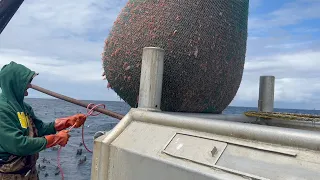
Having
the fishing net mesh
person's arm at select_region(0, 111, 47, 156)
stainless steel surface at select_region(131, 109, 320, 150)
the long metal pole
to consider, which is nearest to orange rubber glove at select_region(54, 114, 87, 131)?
the long metal pole

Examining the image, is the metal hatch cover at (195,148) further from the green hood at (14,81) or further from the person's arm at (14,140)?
the green hood at (14,81)

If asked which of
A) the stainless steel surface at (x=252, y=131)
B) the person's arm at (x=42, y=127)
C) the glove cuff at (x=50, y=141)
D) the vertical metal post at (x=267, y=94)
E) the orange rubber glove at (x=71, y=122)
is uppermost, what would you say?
the vertical metal post at (x=267, y=94)

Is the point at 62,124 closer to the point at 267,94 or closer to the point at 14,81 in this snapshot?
the point at 14,81

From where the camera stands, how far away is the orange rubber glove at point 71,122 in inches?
151

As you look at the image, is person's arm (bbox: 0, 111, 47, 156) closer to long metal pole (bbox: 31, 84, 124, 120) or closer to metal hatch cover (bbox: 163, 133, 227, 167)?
long metal pole (bbox: 31, 84, 124, 120)

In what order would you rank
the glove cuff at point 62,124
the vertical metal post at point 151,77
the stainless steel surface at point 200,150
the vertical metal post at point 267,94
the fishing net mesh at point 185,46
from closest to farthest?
the stainless steel surface at point 200,150 < the vertical metal post at point 151,77 < the fishing net mesh at point 185,46 < the vertical metal post at point 267,94 < the glove cuff at point 62,124

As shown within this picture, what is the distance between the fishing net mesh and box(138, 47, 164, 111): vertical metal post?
0.25m

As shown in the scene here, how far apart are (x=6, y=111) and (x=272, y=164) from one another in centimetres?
254

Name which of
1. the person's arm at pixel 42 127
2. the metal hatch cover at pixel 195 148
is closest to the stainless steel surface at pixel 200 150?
the metal hatch cover at pixel 195 148

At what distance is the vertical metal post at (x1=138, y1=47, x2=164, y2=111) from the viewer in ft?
9.18

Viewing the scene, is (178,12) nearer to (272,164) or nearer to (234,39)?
(234,39)

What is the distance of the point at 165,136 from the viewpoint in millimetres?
2328

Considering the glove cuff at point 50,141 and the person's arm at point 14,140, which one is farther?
the glove cuff at point 50,141

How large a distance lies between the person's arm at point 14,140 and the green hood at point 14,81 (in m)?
0.24
